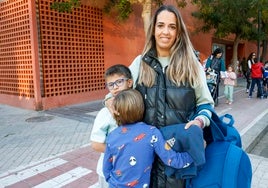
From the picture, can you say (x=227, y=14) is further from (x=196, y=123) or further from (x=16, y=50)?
(x=196, y=123)

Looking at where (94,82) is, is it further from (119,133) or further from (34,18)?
(119,133)

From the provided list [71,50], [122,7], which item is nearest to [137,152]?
[122,7]

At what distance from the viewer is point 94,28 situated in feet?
30.3

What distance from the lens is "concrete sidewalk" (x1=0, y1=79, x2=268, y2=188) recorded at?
12.9 ft

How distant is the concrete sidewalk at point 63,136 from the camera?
3.94 meters

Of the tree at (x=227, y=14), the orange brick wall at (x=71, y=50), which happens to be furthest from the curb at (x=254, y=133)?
the tree at (x=227, y=14)

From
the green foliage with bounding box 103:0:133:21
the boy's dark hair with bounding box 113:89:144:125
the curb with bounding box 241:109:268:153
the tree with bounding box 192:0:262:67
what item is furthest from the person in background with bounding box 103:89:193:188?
the tree with bounding box 192:0:262:67

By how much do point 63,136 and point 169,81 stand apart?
418 cm

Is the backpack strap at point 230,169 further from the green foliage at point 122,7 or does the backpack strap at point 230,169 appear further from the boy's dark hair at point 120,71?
the green foliage at point 122,7

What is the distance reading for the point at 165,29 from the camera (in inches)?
66.2

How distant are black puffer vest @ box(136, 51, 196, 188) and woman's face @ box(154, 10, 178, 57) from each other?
182 mm

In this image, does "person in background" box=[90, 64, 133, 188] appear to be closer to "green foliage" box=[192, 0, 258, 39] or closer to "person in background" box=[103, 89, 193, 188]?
"person in background" box=[103, 89, 193, 188]

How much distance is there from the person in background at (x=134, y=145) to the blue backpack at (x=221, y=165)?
0.70 feet

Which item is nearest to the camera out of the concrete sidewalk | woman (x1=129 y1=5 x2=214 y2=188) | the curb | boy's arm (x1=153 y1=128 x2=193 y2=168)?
boy's arm (x1=153 y1=128 x2=193 y2=168)
